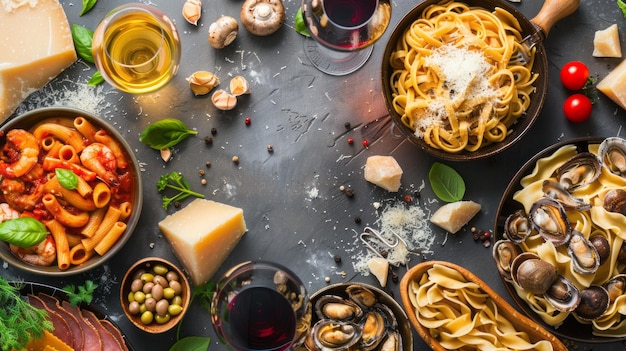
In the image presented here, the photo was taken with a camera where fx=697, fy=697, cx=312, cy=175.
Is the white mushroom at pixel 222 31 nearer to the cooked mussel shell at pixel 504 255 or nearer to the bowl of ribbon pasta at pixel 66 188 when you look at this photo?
the bowl of ribbon pasta at pixel 66 188

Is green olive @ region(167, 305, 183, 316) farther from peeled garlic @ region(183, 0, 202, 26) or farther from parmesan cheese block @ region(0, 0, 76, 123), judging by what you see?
peeled garlic @ region(183, 0, 202, 26)

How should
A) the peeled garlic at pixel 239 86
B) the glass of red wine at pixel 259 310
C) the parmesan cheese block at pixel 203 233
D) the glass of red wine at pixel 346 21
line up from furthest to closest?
the peeled garlic at pixel 239 86
the parmesan cheese block at pixel 203 233
the glass of red wine at pixel 346 21
the glass of red wine at pixel 259 310

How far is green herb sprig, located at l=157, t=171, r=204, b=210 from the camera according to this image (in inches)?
135

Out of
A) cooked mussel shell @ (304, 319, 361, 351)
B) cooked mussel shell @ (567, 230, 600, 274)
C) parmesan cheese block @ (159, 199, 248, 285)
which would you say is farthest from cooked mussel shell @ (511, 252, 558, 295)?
parmesan cheese block @ (159, 199, 248, 285)

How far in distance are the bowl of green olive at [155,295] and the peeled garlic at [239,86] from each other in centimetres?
90

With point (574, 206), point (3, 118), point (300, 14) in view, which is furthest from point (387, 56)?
point (3, 118)

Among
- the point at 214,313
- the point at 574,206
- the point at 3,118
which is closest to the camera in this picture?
the point at 214,313

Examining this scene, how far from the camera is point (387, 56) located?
332 cm

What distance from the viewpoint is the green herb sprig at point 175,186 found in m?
3.44

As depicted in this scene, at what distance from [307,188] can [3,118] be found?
153 centimetres

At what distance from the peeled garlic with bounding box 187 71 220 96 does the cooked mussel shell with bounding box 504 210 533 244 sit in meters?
1.58

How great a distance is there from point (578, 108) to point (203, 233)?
1.92m

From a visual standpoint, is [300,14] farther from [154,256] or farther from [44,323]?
[44,323]


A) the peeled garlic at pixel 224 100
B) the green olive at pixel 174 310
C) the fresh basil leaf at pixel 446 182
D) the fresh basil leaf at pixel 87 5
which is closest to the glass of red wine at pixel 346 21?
the peeled garlic at pixel 224 100
